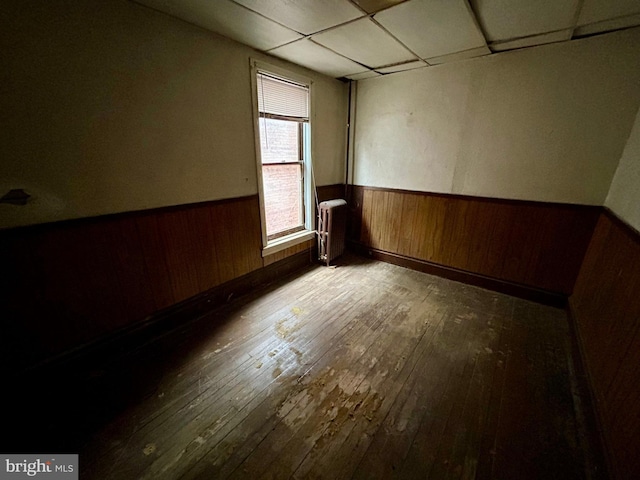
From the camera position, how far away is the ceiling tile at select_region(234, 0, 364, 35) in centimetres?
165

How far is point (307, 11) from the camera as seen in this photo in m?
1.75

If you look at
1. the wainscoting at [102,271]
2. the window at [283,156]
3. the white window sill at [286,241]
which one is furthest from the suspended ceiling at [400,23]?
the white window sill at [286,241]

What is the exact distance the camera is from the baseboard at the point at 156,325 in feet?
5.53

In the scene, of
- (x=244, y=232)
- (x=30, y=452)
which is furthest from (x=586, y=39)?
(x=30, y=452)

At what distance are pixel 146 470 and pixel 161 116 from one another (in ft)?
7.21

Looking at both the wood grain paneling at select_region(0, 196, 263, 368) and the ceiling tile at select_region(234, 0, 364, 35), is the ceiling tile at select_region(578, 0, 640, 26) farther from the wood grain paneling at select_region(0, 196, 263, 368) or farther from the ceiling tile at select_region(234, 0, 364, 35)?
the wood grain paneling at select_region(0, 196, 263, 368)

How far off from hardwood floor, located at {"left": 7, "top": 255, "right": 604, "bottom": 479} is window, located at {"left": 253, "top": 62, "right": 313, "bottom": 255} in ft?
3.78

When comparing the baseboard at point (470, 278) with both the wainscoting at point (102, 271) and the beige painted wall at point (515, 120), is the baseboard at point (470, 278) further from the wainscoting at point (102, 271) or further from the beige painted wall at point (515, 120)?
the wainscoting at point (102, 271)

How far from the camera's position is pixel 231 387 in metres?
1.69

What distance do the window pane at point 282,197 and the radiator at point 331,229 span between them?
0.34 metres

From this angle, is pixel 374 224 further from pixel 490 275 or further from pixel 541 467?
pixel 541 467

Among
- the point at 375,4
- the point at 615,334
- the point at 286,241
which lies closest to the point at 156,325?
the point at 286,241

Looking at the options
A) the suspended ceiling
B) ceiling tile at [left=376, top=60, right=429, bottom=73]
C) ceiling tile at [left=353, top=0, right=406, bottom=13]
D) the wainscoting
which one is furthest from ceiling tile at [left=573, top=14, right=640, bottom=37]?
the wainscoting

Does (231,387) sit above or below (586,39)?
below
